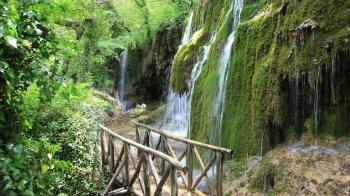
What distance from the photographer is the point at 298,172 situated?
6445mm

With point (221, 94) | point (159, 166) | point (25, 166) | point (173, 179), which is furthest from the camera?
point (221, 94)

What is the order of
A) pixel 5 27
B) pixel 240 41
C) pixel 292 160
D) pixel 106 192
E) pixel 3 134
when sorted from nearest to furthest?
pixel 5 27 < pixel 3 134 < pixel 292 160 < pixel 106 192 < pixel 240 41

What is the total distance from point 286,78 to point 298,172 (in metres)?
1.87

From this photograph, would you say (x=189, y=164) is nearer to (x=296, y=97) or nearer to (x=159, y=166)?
(x=159, y=166)

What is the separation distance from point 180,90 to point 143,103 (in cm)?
886

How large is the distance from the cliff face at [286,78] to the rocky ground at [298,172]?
1.06ft

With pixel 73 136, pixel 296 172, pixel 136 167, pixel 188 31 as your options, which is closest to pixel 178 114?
pixel 188 31

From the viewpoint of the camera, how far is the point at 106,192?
24.0 ft

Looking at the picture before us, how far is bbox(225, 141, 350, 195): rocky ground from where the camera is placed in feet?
19.5

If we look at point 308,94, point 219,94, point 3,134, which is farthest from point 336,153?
point 3,134

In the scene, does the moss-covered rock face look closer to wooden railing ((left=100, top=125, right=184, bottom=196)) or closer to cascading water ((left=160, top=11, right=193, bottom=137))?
cascading water ((left=160, top=11, right=193, bottom=137))

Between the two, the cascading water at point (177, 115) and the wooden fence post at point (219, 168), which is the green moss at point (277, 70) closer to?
the wooden fence post at point (219, 168)

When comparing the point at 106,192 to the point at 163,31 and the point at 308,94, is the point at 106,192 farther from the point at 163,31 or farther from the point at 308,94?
the point at 163,31

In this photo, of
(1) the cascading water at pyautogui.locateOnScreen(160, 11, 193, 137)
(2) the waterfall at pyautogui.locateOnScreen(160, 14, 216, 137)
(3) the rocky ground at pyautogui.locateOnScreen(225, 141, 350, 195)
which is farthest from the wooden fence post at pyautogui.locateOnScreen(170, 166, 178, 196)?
(1) the cascading water at pyautogui.locateOnScreen(160, 11, 193, 137)
